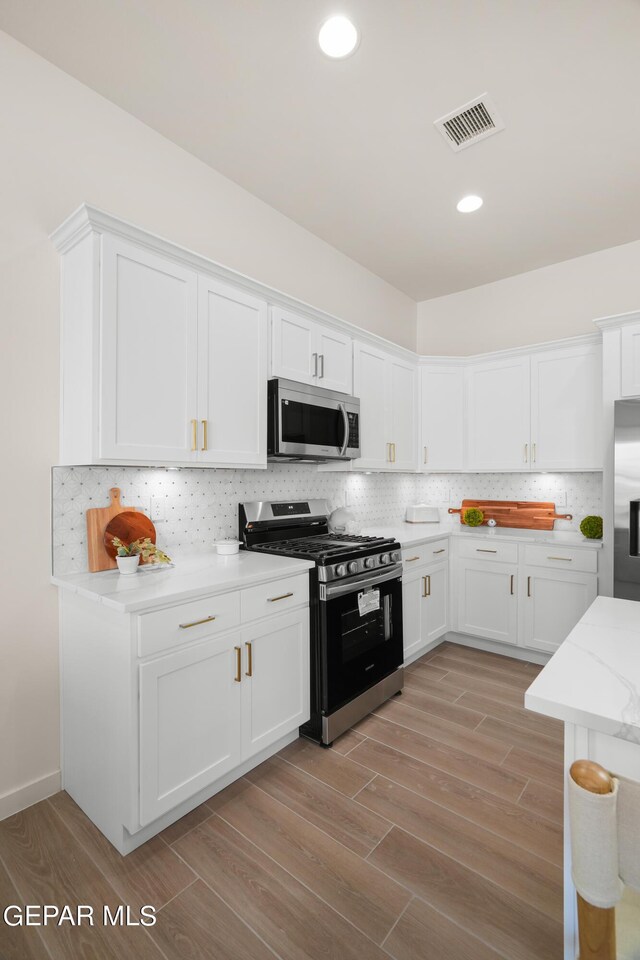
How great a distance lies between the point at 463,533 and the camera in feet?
12.8

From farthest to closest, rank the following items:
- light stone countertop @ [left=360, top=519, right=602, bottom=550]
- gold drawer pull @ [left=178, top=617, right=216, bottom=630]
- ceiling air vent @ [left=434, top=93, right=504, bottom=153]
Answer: light stone countertop @ [left=360, top=519, right=602, bottom=550], ceiling air vent @ [left=434, top=93, right=504, bottom=153], gold drawer pull @ [left=178, top=617, right=216, bottom=630]

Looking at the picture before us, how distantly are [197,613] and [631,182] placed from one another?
11.5 ft

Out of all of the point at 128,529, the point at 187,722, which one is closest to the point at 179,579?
the point at 128,529

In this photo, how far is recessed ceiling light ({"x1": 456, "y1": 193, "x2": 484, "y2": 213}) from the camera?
10.0ft

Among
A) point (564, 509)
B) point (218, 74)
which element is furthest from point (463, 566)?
point (218, 74)

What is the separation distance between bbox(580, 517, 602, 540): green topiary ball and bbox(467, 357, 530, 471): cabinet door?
1.94ft

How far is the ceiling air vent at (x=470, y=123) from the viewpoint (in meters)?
2.32

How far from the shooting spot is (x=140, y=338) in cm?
205

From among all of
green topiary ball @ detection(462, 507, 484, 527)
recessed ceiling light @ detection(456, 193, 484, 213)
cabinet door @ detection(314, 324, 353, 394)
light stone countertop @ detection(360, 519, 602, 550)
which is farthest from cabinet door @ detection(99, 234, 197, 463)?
green topiary ball @ detection(462, 507, 484, 527)

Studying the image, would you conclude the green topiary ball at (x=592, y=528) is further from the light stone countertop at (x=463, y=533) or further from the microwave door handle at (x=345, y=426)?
the microwave door handle at (x=345, y=426)

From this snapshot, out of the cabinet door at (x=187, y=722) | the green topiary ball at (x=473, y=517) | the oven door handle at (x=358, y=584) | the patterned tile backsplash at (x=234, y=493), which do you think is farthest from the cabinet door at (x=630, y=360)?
the cabinet door at (x=187, y=722)

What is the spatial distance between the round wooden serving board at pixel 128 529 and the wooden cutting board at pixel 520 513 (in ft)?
9.28

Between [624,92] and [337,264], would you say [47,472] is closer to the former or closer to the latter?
→ [337,264]

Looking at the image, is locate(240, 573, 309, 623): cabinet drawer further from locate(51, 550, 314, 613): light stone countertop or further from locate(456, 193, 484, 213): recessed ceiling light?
locate(456, 193, 484, 213): recessed ceiling light
